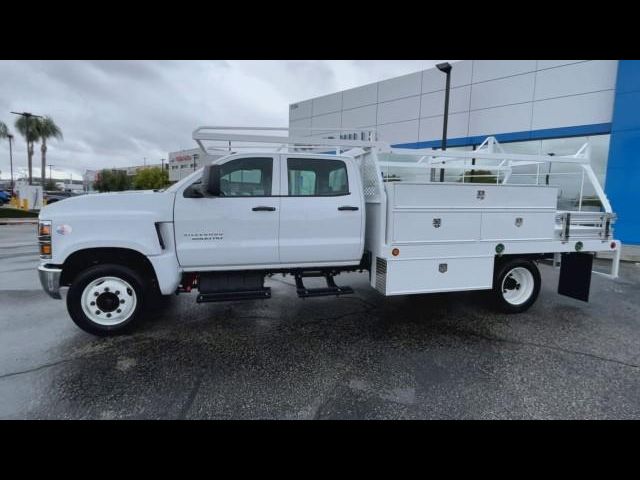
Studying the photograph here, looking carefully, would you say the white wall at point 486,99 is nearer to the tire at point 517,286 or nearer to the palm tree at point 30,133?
the tire at point 517,286

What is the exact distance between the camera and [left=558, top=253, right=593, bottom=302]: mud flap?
5.29m

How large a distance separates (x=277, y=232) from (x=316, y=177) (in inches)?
35.0

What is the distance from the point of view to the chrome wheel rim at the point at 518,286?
5238 mm

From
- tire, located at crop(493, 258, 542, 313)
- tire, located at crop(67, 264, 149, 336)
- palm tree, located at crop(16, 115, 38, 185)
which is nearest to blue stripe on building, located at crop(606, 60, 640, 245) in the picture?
tire, located at crop(493, 258, 542, 313)

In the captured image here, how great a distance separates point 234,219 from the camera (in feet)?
13.9

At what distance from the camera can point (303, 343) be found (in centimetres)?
417

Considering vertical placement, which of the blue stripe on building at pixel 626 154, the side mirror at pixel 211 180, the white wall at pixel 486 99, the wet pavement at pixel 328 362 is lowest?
the wet pavement at pixel 328 362

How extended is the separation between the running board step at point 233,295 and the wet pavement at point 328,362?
501 millimetres

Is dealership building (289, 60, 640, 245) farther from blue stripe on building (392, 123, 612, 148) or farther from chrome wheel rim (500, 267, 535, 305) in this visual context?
chrome wheel rim (500, 267, 535, 305)

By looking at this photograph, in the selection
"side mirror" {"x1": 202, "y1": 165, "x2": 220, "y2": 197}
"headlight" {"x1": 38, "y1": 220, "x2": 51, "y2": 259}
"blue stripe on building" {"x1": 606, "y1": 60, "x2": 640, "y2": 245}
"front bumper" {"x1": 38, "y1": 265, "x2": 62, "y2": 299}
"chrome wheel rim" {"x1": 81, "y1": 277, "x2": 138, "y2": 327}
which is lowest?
"chrome wheel rim" {"x1": 81, "y1": 277, "x2": 138, "y2": 327}

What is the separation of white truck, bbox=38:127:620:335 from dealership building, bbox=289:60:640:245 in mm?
5801

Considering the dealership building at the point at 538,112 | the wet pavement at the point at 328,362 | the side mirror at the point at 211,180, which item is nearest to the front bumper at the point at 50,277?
the wet pavement at the point at 328,362

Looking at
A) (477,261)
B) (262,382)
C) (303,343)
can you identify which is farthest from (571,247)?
(262,382)
